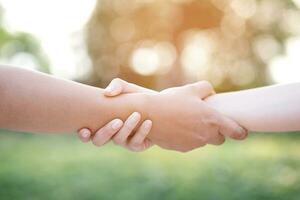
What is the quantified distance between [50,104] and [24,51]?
13056 millimetres

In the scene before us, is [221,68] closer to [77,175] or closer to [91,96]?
[77,175]

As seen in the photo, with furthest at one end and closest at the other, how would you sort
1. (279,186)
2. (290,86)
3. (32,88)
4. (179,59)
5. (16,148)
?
(179,59) < (16,148) < (279,186) < (290,86) < (32,88)

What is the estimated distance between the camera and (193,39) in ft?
53.6

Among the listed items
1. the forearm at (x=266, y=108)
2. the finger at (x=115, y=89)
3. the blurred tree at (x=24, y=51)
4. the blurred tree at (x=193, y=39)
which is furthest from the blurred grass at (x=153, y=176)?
the blurred tree at (x=193, y=39)

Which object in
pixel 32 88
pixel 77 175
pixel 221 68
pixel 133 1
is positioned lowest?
pixel 221 68

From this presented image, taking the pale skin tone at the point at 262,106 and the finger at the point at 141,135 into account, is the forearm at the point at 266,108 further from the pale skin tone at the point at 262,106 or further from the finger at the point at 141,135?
the finger at the point at 141,135

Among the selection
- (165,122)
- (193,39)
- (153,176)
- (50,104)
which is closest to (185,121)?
(165,122)

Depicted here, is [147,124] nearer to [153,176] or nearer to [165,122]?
[165,122]

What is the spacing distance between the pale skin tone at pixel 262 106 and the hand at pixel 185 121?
50 millimetres

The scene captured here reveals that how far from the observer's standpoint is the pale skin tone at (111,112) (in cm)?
249

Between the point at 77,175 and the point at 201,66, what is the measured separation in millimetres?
11984

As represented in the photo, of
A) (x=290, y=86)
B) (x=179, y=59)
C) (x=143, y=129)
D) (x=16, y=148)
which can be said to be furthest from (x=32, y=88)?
(x=179, y=59)

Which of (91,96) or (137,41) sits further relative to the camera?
(137,41)

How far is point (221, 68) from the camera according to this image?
16.6m
